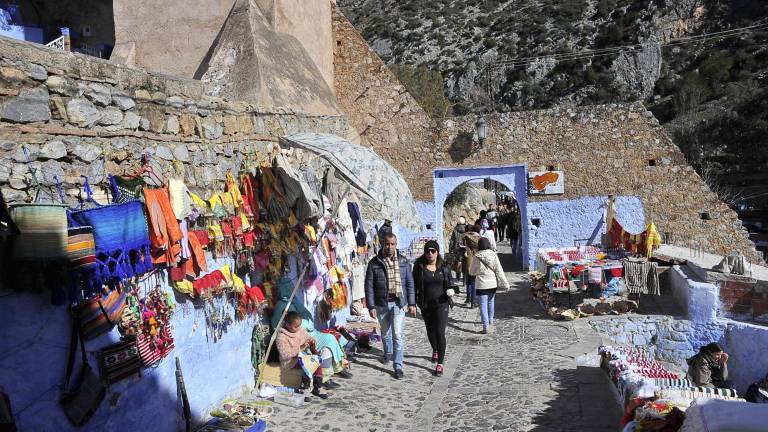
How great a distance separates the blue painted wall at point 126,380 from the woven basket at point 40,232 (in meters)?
0.31

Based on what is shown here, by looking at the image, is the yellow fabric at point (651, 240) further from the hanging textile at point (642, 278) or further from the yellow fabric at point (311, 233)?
the yellow fabric at point (311, 233)

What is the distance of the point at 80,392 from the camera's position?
399 cm

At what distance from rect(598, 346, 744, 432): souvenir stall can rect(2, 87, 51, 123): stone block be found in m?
4.95

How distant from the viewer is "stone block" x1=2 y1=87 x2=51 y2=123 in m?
3.87

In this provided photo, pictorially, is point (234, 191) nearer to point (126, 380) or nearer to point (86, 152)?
point (86, 152)

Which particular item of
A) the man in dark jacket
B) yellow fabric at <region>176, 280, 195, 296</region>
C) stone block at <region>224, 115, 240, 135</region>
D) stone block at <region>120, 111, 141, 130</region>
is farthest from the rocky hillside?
stone block at <region>120, 111, 141, 130</region>

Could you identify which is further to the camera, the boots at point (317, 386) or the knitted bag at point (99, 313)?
the boots at point (317, 386)

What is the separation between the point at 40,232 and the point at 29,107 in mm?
974

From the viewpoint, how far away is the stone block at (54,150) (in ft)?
13.1

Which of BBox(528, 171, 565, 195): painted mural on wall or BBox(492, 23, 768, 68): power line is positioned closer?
BBox(528, 171, 565, 195): painted mural on wall

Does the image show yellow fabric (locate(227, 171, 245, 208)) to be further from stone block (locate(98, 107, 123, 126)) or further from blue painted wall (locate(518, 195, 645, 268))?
blue painted wall (locate(518, 195, 645, 268))

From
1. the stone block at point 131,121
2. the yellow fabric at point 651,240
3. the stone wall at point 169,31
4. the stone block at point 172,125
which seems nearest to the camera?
the stone block at point 131,121

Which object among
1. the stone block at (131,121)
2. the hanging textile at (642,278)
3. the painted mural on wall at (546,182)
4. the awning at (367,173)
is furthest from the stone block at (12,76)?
the painted mural on wall at (546,182)

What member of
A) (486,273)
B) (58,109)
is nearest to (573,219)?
(486,273)
